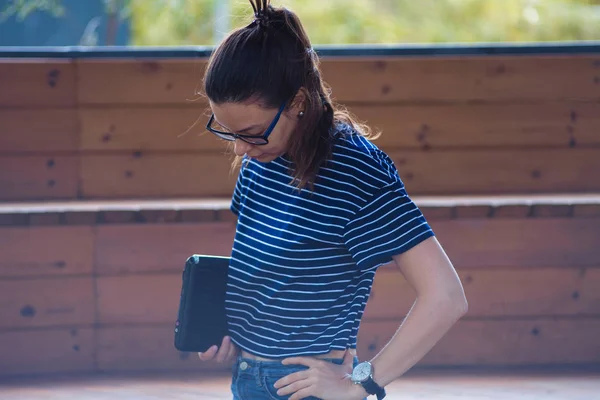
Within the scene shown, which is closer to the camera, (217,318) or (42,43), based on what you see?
(217,318)

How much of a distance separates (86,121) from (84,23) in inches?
64.6

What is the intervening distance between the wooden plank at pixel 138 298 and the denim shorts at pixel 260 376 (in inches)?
81.1

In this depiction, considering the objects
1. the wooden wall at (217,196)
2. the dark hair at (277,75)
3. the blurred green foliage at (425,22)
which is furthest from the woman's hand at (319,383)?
the blurred green foliage at (425,22)

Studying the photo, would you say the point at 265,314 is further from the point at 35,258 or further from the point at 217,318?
the point at 35,258

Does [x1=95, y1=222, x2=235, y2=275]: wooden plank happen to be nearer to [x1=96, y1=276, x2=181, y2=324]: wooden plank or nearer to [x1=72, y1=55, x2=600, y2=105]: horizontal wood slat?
[x1=96, y1=276, x2=181, y2=324]: wooden plank

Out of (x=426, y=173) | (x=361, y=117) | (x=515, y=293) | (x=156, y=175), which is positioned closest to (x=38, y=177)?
(x=156, y=175)

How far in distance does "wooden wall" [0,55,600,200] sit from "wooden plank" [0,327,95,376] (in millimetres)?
660

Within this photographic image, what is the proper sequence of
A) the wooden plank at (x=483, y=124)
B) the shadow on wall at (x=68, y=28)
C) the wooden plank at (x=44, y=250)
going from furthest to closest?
1. the shadow on wall at (x=68, y=28)
2. the wooden plank at (x=483, y=124)
3. the wooden plank at (x=44, y=250)

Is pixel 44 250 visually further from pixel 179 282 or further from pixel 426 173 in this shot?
pixel 426 173

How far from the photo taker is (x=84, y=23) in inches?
200

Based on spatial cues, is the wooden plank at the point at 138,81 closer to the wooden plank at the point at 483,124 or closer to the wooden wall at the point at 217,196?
the wooden wall at the point at 217,196

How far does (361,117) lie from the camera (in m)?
3.71

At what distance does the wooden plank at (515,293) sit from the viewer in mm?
3361

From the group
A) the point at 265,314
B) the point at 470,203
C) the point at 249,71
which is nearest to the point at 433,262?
the point at 265,314
